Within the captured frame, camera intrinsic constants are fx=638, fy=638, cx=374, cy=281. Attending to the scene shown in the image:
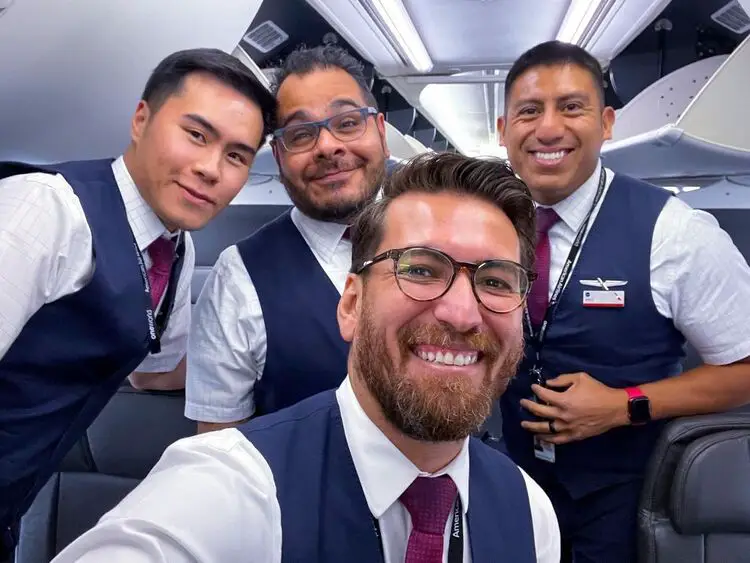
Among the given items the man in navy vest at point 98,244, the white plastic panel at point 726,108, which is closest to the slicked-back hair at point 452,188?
the man in navy vest at point 98,244

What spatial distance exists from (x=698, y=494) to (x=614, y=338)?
0.49 m

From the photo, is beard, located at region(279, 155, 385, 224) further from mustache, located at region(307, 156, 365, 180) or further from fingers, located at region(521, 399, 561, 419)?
fingers, located at region(521, 399, 561, 419)

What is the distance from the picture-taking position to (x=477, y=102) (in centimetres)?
604

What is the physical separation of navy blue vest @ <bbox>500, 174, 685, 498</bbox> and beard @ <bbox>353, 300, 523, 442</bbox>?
81cm

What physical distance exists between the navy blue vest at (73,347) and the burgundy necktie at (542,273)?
106 cm

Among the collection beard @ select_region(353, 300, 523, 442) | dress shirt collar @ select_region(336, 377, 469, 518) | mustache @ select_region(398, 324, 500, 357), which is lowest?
dress shirt collar @ select_region(336, 377, 469, 518)

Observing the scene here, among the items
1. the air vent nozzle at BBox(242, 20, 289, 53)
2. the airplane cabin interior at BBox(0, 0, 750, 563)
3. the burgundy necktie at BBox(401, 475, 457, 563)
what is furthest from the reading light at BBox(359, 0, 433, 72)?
the burgundy necktie at BBox(401, 475, 457, 563)

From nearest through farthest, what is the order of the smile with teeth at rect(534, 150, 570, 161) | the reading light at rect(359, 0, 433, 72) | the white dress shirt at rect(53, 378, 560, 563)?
the white dress shirt at rect(53, 378, 560, 563)
the smile with teeth at rect(534, 150, 570, 161)
the reading light at rect(359, 0, 433, 72)

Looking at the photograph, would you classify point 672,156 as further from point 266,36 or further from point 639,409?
point 266,36

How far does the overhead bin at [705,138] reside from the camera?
3174 millimetres

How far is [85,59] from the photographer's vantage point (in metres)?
1.91

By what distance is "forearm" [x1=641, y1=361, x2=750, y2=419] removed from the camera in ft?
5.83

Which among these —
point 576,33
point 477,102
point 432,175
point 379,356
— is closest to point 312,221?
point 432,175

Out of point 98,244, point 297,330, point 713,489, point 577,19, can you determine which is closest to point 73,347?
point 98,244
